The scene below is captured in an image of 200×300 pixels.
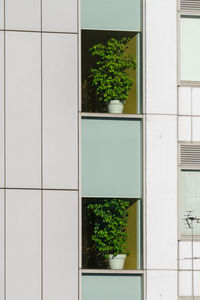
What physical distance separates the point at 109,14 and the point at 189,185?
12.1 ft

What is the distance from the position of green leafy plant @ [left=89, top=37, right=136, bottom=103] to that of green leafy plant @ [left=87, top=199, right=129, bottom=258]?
6.71ft

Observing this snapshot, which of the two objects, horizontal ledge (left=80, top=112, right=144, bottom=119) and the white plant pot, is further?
horizontal ledge (left=80, top=112, right=144, bottom=119)

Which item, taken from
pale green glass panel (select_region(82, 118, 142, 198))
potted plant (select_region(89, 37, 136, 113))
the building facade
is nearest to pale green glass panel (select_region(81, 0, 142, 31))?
the building facade

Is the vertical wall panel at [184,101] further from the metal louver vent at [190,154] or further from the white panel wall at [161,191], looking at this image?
the metal louver vent at [190,154]

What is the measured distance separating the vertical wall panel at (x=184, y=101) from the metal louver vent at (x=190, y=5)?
1.60 meters

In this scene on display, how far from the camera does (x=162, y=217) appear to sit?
22000 mm
